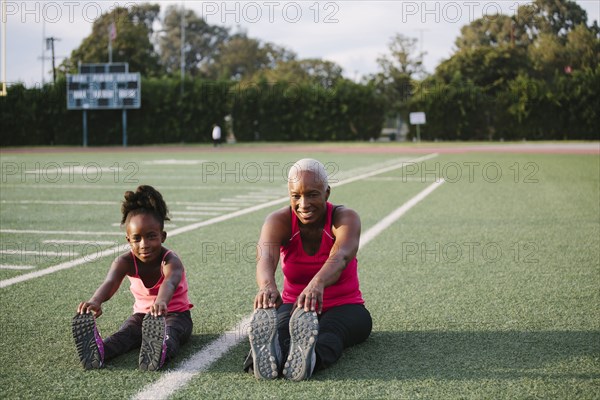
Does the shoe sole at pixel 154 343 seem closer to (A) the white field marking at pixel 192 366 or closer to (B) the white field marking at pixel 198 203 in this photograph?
(A) the white field marking at pixel 192 366

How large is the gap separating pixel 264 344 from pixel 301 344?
0.58 feet

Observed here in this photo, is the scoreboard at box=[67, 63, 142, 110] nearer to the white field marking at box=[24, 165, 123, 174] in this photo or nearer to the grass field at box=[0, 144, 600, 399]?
the white field marking at box=[24, 165, 123, 174]

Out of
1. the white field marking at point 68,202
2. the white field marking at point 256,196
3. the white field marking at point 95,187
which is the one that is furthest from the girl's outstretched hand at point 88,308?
the white field marking at point 95,187

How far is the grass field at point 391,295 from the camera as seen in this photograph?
3.21 m

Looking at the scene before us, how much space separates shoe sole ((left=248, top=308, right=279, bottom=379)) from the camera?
319 cm

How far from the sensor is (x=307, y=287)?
338cm

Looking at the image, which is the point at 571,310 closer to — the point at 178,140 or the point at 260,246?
the point at 260,246

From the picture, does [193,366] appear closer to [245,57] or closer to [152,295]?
[152,295]

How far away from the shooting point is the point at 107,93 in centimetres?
3891

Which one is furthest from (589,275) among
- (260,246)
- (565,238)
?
(260,246)

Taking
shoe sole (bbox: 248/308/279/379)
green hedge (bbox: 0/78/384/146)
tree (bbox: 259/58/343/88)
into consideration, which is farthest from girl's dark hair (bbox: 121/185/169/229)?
tree (bbox: 259/58/343/88)

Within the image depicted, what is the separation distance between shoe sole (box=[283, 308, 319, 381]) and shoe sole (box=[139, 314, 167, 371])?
2.11 ft

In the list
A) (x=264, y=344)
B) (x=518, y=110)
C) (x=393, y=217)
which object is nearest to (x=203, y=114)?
(x=518, y=110)

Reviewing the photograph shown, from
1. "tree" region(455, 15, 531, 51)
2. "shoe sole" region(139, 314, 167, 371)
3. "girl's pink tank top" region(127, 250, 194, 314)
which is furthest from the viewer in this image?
"tree" region(455, 15, 531, 51)
